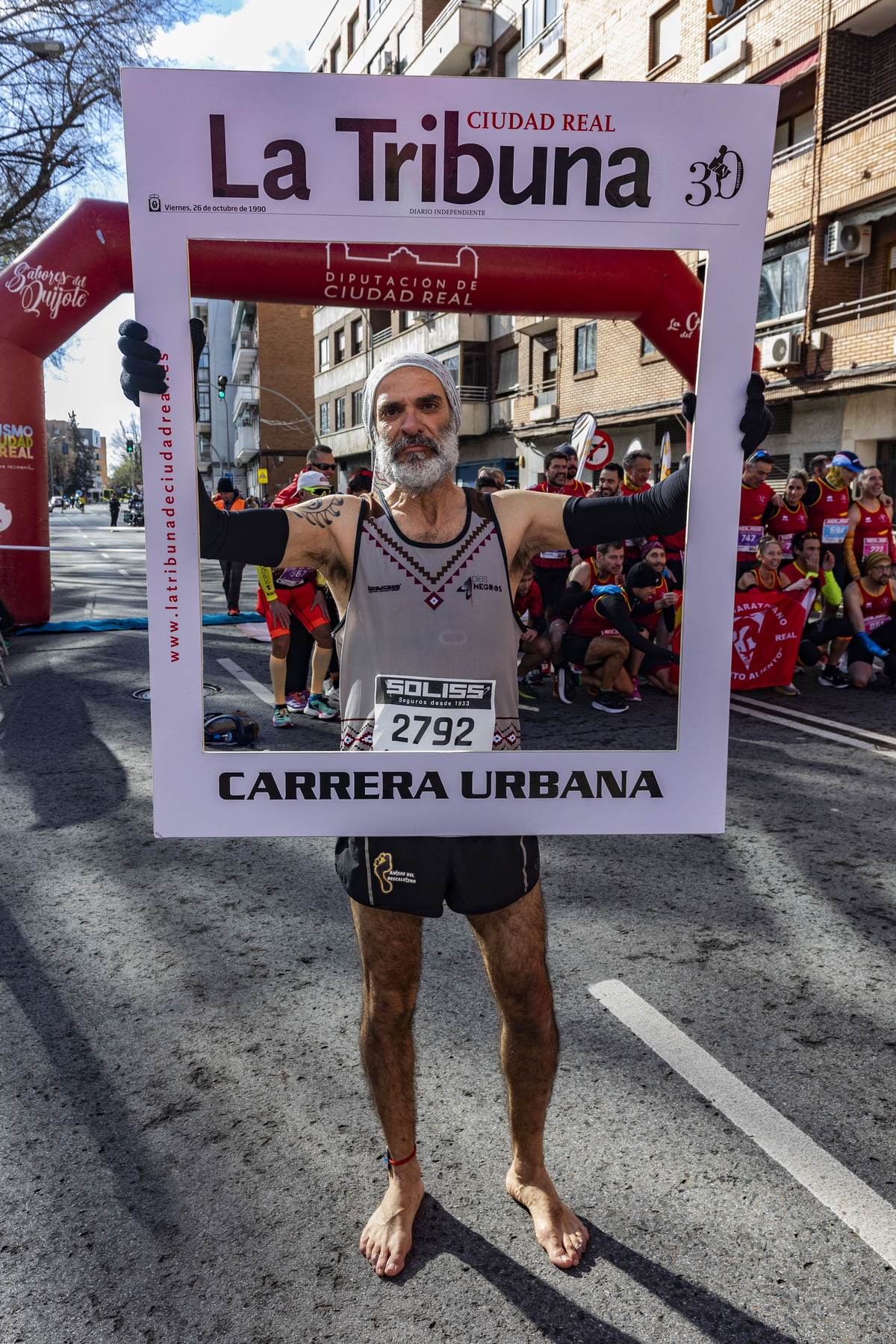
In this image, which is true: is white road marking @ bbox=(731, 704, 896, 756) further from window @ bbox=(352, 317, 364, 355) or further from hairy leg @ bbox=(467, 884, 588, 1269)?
hairy leg @ bbox=(467, 884, 588, 1269)

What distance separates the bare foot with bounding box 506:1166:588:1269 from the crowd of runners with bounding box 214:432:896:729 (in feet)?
11.7

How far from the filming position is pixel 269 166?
1.75 m

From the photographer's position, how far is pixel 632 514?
2082 mm

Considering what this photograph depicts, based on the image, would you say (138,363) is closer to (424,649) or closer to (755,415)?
(424,649)

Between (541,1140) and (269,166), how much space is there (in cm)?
220

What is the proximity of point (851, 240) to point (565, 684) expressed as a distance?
47.1 feet

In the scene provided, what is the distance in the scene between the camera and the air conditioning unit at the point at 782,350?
18.3m

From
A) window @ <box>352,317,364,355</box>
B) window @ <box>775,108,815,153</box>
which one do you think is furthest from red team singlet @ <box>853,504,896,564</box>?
window @ <box>775,108,815,153</box>

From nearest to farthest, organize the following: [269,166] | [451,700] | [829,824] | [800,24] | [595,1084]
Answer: [269,166], [451,700], [595,1084], [829,824], [800,24]

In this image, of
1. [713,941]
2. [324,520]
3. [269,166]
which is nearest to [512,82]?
[269,166]

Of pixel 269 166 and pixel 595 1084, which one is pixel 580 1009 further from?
pixel 269 166

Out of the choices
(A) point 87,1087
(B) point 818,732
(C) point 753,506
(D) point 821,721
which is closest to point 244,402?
(C) point 753,506

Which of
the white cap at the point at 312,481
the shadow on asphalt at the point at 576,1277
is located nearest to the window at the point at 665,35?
the white cap at the point at 312,481

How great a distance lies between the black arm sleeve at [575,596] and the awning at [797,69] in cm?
1538
